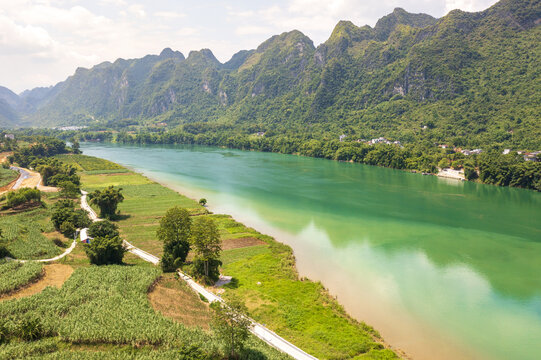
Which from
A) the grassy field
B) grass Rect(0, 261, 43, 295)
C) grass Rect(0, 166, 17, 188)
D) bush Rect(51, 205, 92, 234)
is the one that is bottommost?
the grassy field

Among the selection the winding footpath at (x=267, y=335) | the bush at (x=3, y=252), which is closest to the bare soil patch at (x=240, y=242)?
the winding footpath at (x=267, y=335)

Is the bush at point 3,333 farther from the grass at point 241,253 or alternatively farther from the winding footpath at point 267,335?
the grass at point 241,253

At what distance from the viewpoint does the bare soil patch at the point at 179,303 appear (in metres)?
25.9

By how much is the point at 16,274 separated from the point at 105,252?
810 centimetres

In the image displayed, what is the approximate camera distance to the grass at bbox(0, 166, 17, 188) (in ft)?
255

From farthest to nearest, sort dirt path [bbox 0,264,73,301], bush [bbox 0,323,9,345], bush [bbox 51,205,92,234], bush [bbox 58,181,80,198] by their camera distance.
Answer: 1. bush [bbox 58,181,80,198]
2. bush [bbox 51,205,92,234]
3. dirt path [bbox 0,264,73,301]
4. bush [bbox 0,323,9,345]

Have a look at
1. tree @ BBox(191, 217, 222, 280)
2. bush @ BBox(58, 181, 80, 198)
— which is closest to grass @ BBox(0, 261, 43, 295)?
tree @ BBox(191, 217, 222, 280)

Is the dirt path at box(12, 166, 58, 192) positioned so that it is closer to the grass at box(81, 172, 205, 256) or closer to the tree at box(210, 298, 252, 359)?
the grass at box(81, 172, 205, 256)

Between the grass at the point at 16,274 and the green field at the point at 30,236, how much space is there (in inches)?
167

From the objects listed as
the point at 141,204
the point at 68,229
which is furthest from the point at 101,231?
the point at 141,204

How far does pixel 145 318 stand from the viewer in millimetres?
24844

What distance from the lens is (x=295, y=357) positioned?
893 inches

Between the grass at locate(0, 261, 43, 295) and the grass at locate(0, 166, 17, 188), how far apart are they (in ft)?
191

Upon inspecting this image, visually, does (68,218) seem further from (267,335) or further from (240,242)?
(267,335)
